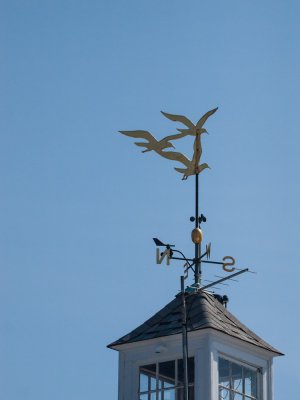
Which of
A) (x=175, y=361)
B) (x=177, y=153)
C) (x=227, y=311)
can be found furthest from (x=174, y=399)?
(x=177, y=153)

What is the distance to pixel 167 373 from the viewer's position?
21.0 m

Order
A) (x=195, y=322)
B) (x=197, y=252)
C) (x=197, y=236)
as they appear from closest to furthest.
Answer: (x=195, y=322), (x=197, y=252), (x=197, y=236)

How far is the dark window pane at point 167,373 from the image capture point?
2084cm

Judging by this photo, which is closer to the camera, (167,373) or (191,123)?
(167,373)

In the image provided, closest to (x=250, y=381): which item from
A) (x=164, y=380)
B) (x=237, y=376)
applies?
(x=237, y=376)

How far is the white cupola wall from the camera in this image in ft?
67.7

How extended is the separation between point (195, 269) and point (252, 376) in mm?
1992

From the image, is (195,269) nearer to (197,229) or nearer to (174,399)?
(197,229)

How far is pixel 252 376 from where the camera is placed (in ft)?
70.1

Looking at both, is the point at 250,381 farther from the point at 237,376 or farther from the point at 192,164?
the point at 192,164

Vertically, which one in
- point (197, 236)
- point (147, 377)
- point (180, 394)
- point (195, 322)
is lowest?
point (180, 394)

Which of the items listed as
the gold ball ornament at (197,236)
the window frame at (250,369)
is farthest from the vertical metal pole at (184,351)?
the gold ball ornament at (197,236)

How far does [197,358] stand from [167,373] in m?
0.64

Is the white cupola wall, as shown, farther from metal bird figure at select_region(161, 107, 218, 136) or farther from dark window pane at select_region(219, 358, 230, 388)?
metal bird figure at select_region(161, 107, 218, 136)
